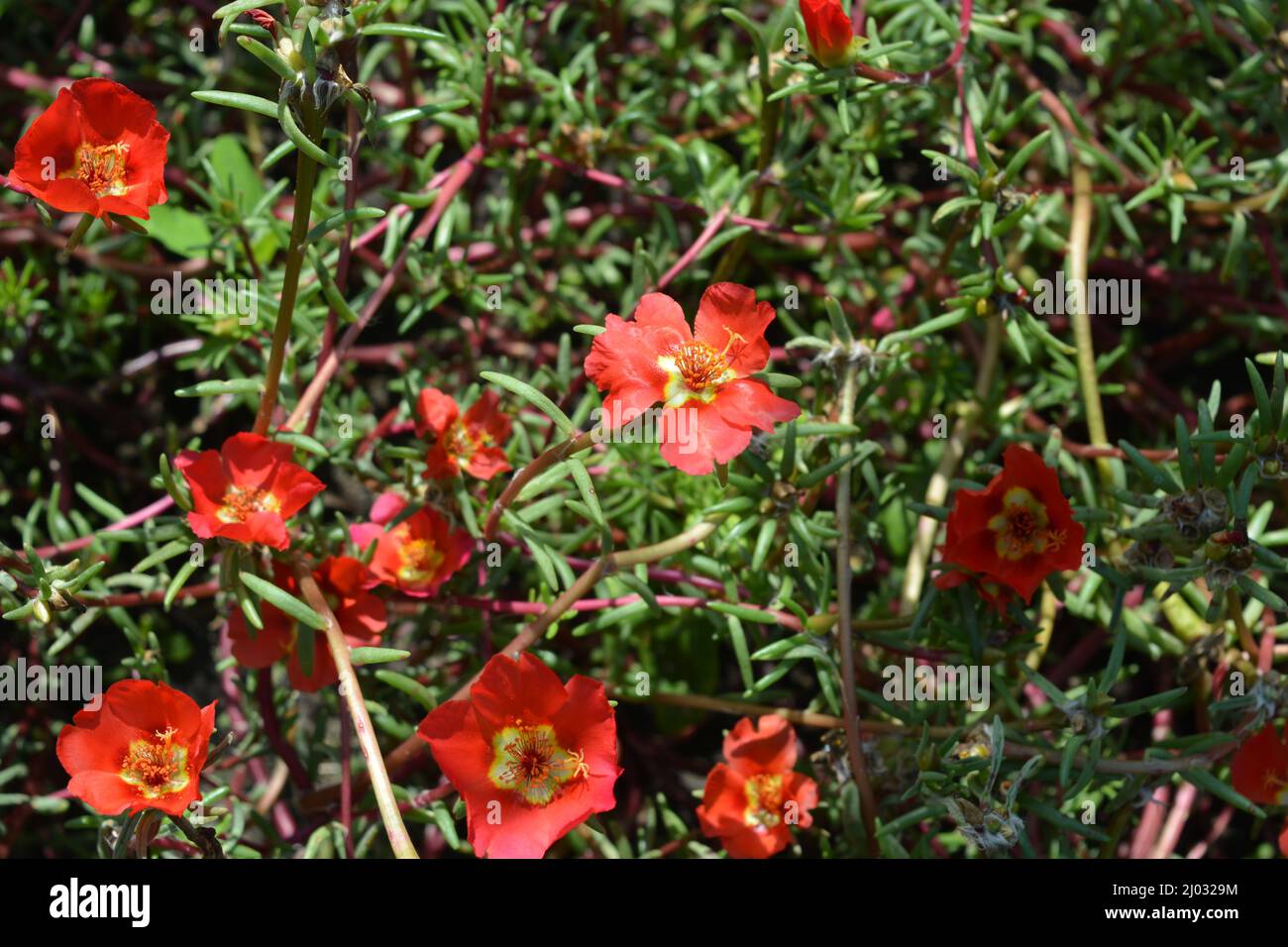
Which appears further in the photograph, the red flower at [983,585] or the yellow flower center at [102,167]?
the red flower at [983,585]

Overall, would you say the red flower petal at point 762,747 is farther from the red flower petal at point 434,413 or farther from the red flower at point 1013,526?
the red flower petal at point 434,413

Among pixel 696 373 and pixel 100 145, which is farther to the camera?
pixel 100 145

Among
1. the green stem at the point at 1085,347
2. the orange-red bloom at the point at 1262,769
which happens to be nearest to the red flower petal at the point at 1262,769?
the orange-red bloom at the point at 1262,769

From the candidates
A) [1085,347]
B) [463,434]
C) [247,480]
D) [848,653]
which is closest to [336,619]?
[247,480]

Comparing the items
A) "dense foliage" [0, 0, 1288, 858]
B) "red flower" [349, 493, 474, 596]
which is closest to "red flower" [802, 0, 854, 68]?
"dense foliage" [0, 0, 1288, 858]

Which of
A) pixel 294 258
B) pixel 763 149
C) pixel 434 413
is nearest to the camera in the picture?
pixel 294 258

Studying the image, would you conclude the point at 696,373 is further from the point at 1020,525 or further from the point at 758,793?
the point at 758,793

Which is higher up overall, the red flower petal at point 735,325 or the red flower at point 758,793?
the red flower petal at point 735,325
